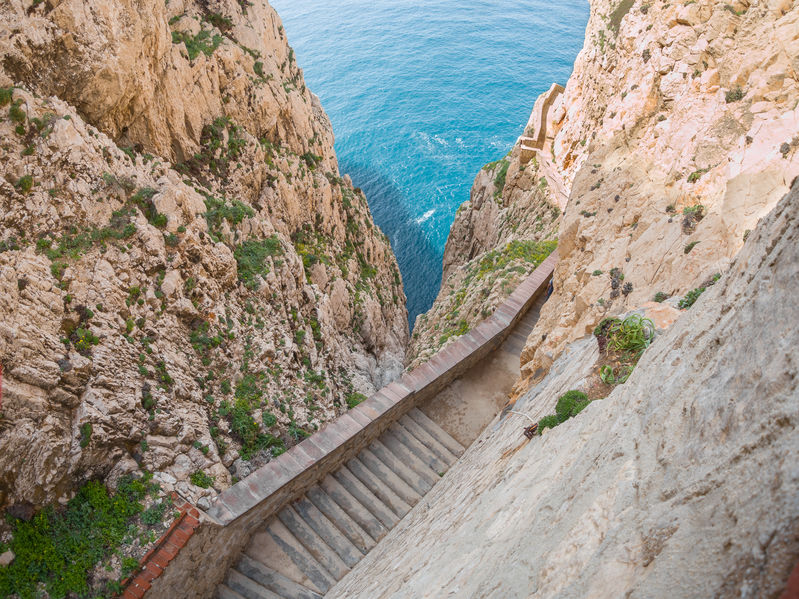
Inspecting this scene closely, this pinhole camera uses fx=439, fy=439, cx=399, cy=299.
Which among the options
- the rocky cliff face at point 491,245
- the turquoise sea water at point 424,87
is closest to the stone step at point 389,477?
the rocky cliff face at point 491,245

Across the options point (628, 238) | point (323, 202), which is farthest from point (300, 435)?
point (323, 202)

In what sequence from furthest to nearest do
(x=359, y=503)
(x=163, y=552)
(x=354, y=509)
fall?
(x=359, y=503) → (x=354, y=509) → (x=163, y=552)

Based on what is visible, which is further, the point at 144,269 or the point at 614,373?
the point at 144,269

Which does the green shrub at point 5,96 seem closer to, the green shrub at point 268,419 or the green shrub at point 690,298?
the green shrub at point 268,419

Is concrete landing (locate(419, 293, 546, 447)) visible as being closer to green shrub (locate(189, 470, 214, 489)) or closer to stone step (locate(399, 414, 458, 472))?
stone step (locate(399, 414, 458, 472))

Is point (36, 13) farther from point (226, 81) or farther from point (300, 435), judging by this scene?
point (300, 435)

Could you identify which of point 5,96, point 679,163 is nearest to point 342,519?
point 679,163

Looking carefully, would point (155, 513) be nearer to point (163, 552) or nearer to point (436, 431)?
point (163, 552)
